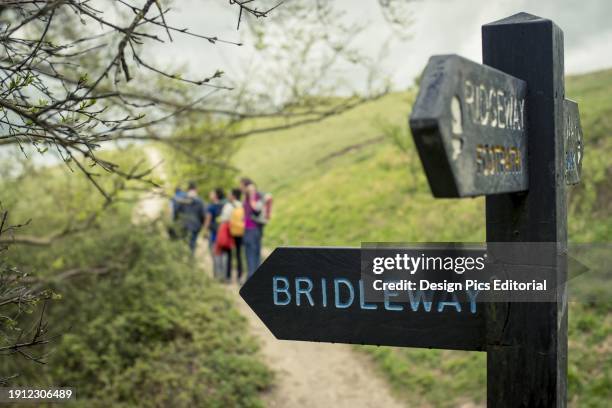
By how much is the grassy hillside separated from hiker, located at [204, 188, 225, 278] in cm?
338

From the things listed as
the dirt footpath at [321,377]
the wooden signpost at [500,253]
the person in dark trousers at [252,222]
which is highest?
the person in dark trousers at [252,222]

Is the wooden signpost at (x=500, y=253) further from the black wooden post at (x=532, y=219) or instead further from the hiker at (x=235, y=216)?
the hiker at (x=235, y=216)

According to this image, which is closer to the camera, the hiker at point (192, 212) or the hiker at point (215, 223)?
the hiker at point (192, 212)

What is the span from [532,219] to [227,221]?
34.6ft

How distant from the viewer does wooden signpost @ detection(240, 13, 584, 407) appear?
6.40 ft

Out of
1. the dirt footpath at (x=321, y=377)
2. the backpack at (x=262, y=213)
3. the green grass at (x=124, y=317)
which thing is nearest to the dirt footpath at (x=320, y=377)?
the dirt footpath at (x=321, y=377)

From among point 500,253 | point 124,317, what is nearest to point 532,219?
point 500,253

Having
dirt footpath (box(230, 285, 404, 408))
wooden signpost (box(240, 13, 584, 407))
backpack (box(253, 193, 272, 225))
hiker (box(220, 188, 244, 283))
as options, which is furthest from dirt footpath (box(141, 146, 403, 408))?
wooden signpost (box(240, 13, 584, 407))

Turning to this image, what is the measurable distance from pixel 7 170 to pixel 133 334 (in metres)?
3.00

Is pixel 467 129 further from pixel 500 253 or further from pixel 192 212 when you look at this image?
pixel 192 212

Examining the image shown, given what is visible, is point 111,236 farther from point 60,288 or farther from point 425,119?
point 425,119

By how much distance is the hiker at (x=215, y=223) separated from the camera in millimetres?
13375

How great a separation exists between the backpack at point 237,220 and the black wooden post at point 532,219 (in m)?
10.3

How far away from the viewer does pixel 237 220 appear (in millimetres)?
12469
